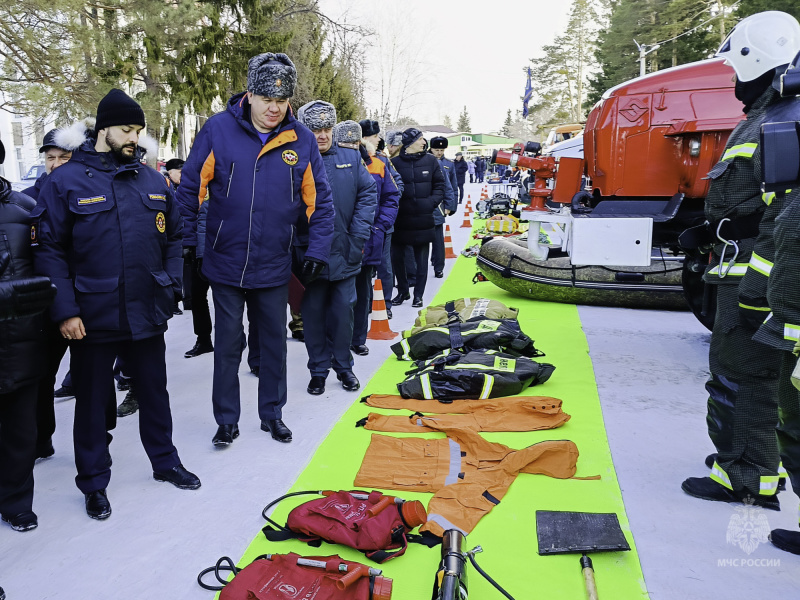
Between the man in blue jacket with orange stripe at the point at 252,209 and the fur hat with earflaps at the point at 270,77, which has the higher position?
the fur hat with earflaps at the point at 270,77

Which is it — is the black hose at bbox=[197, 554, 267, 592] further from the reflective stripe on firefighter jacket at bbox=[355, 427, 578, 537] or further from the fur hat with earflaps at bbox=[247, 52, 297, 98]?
the fur hat with earflaps at bbox=[247, 52, 297, 98]

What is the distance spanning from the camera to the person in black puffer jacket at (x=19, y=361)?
303cm

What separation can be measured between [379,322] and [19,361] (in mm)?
4195

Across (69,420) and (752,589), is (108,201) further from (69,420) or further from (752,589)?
(752,589)

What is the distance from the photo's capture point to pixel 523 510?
3.36m

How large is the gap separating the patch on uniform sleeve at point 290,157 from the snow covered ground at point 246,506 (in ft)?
5.65

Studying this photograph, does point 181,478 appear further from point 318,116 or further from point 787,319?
point 787,319

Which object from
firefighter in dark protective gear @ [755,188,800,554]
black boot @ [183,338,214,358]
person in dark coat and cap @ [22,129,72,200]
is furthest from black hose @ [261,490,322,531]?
black boot @ [183,338,214,358]

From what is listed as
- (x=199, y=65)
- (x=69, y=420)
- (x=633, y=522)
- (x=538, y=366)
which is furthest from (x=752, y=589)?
(x=199, y=65)

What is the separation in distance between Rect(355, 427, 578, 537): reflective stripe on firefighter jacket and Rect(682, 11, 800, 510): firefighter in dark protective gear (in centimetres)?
75

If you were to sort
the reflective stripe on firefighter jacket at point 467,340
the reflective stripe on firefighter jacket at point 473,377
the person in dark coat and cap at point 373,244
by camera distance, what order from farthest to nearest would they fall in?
1. the person in dark coat and cap at point 373,244
2. the reflective stripe on firefighter jacket at point 467,340
3. the reflective stripe on firefighter jacket at point 473,377

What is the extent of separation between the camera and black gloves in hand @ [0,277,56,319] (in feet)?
9.48

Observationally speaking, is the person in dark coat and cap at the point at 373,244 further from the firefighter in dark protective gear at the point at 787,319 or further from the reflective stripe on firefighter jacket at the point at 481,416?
the firefighter in dark protective gear at the point at 787,319

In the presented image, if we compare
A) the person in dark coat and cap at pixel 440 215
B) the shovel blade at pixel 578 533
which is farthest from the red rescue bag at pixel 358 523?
the person in dark coat and cap at pixel 440 215
